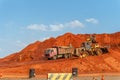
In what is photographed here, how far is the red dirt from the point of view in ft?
197

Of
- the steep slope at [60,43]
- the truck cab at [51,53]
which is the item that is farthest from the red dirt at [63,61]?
the truck cab at [51,53]

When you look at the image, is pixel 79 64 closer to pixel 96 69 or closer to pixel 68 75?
pixel 96 69

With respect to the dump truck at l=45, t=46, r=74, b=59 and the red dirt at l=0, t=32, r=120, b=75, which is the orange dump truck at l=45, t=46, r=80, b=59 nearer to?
→ the dump truck at l=45, t=46, r=74, b=59

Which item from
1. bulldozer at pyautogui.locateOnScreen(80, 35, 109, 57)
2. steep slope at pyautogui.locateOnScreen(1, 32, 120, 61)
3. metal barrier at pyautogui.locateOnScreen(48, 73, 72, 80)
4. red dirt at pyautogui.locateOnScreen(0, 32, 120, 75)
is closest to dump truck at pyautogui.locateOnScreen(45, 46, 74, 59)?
red dirt at pyautogui.locateOnScreen(0, 32, 120, 75)

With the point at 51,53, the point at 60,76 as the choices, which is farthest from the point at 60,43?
the point at 60,76

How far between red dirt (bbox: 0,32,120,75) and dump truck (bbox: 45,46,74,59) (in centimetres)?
195

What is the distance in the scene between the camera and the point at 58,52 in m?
69.8

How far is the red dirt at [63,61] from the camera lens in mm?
60125

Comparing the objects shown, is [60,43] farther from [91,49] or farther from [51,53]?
[51,53]

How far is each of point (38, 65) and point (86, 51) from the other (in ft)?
48.3

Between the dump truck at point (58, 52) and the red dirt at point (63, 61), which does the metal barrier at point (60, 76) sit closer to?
the red dirt at point (63, 61)

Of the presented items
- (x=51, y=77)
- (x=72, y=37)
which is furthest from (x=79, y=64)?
(x=51, y=77)

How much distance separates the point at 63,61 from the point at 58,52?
16.4 feet

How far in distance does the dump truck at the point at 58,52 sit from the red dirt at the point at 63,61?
1952 millimetres
